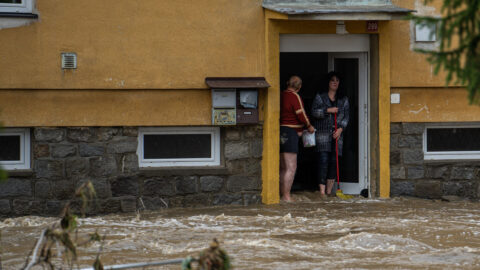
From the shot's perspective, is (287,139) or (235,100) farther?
(287,139)

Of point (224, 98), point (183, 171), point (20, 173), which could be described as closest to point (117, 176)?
point (183, 171)

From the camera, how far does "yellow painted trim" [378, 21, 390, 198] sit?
1145 centimetres

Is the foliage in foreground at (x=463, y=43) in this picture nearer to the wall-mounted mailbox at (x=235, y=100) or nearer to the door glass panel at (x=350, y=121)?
the wall-mounted mailbox at (x=235, y=100)

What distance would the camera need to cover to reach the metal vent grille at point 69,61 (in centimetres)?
1045

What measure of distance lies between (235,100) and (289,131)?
1.01 m

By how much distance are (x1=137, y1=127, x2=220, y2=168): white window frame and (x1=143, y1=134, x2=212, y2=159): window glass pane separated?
0.05 metres

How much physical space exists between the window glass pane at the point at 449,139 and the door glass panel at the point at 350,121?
1116 millimetres

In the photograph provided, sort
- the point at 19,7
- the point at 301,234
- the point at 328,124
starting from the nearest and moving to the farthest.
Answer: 1. the point at 301,234
2. the point at 19,7
3. the point at 328,124

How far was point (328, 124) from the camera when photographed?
11945 millimetres

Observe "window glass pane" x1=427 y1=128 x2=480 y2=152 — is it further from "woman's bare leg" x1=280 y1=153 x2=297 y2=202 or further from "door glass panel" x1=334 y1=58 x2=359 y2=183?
"woman's bare leg" x1=280 y1=153 x2=297 y2=202

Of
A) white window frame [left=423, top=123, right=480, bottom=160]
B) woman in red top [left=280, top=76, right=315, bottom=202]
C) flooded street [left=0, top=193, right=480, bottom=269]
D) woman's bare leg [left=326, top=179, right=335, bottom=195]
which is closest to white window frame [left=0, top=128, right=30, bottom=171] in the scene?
flooded street [left=0, top=193, right=480, bottom=269]

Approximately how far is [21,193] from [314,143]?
13.9ft

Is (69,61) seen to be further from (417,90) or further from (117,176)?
(417,90)

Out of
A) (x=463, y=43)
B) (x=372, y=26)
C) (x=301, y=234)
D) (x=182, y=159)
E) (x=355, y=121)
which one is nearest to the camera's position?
(x=463, y=43)
